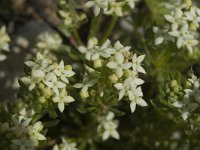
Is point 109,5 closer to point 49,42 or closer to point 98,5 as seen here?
point 98,5

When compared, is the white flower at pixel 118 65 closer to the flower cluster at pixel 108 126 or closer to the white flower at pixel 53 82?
the white flower at pixel 53 82

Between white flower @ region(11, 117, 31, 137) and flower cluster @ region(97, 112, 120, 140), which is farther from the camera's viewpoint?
flower cluster @ region(97, 112, 120, 140)

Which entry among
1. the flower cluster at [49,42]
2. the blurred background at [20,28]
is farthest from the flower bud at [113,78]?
the blurred background at [20,28]

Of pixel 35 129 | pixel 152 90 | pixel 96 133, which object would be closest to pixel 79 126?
pixel 96 133

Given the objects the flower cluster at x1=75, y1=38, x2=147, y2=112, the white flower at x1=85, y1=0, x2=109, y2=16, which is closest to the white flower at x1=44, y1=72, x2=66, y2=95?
the flower cluster at x1=75, y1=38, x2=147, y2=112

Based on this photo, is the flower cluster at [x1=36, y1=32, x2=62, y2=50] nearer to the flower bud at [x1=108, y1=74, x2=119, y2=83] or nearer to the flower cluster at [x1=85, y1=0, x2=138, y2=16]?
the flower cluster at [x1=85, y1=0, x2=138, y2=16]

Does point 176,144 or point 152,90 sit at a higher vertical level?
point 152,90

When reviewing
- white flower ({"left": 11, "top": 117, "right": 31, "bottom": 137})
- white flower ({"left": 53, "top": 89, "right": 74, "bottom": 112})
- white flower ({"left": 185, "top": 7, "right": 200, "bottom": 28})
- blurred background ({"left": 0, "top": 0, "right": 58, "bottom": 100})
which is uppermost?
white flower ({"left": 185, "top": 7, "right": 200, "bottom": 28})

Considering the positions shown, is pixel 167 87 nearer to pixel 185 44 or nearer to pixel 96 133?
pixel 185 44
